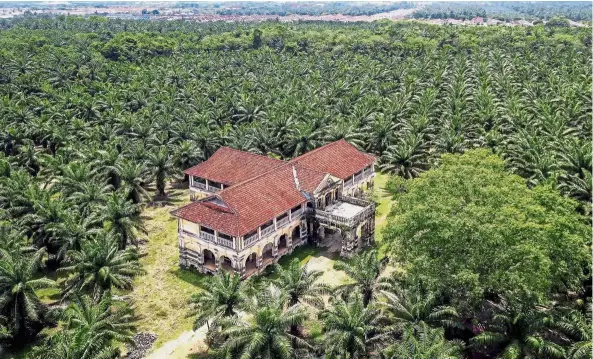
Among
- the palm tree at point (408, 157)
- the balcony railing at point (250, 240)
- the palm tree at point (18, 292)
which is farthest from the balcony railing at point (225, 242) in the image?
the palm tree at point (408, 157)

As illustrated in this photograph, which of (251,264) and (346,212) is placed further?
(346,212)

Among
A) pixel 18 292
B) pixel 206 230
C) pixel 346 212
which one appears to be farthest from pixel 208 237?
pixel 18 292

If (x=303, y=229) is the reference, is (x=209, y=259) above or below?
below

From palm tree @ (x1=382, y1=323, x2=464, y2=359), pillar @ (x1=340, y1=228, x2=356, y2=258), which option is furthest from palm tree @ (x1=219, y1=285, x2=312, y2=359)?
pillar @ (x1=340, y1=228, x2=356, y2=258)

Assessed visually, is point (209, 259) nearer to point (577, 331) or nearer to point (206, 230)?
point (206, 230)

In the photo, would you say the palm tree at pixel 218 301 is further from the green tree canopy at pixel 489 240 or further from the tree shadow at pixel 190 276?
the green tree canopy at pixel 489 240

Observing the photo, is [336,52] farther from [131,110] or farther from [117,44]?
[131,110]

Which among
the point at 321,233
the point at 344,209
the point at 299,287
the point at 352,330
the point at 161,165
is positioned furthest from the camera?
the point at 161,165
